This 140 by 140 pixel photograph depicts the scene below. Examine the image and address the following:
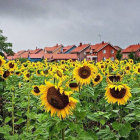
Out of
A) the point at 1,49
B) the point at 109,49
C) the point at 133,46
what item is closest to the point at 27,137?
the point at 1,49

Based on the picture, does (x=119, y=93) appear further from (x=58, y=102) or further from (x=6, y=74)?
(x=6, y=74)

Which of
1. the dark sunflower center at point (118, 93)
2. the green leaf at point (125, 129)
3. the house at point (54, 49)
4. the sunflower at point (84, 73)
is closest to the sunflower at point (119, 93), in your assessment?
the dark sunflower center at point (118, 93)

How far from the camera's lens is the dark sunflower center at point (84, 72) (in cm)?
334

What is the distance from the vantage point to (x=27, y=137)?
298 centimetres

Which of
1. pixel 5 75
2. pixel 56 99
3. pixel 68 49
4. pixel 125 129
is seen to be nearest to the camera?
pixel 56 99

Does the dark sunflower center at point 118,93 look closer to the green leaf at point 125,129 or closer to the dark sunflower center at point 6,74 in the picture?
the green leaf at point 125,129

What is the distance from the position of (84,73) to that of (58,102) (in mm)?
1334

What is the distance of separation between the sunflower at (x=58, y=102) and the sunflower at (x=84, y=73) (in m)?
1.15

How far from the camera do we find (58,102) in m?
2.09

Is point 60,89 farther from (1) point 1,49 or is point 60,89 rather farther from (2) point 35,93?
(1) point 1,49

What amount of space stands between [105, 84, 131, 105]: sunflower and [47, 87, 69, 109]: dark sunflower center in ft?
2.49

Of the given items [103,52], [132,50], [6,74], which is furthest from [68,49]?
[6,74]

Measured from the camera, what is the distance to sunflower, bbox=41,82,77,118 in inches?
80.8

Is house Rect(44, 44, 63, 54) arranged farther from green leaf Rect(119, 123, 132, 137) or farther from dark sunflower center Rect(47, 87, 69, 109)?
dark sunflower center Rect(47, 87, 69, 109)
